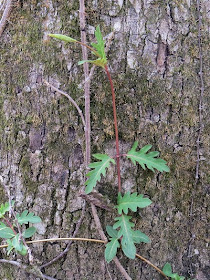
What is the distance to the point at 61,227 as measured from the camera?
1600mm

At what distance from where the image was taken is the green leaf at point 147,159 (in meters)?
1.48

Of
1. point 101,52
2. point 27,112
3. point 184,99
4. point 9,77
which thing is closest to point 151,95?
point 184,99

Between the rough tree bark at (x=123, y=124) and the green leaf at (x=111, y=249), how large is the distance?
0.34ft

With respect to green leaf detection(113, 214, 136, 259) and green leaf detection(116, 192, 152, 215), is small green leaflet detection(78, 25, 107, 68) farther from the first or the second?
green leaf detection(113, 214, 136, 259)

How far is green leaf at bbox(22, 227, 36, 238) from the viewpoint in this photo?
1.54 metres

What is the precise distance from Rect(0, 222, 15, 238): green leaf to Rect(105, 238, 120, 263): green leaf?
489 mm

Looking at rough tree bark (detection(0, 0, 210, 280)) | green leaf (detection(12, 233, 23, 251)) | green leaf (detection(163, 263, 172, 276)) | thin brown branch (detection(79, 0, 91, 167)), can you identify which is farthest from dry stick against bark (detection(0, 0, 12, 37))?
green leaf (detection(163, 263, 172, 276))

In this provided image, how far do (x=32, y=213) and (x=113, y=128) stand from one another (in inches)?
24.2

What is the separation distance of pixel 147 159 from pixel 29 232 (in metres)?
0.73

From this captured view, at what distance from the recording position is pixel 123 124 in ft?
5.22

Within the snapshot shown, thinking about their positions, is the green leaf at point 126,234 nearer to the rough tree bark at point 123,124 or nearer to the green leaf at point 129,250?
the green leaf at point 129,250

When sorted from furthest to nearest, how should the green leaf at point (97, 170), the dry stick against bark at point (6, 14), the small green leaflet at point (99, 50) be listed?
1. the dry stick against bark at point (6, 14)
2. the green leaf at point (97, 170)
3. the small green leaflet at point (99, 50)

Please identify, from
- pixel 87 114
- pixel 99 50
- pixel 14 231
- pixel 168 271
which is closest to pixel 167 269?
pixel 168 271

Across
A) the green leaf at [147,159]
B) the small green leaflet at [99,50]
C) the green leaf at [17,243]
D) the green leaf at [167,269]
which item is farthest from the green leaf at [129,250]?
the small green leaflet at [99,50]
